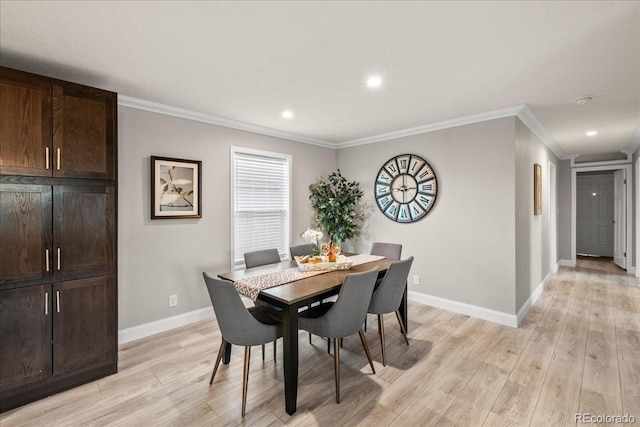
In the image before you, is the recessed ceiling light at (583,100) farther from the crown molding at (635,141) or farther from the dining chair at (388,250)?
the dining chair at (388,250)

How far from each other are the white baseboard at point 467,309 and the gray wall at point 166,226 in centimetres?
263

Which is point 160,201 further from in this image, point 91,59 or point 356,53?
point 356,53

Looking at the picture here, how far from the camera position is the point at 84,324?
2.30 m

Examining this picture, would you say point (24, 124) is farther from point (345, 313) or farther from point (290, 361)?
point (345, 313)

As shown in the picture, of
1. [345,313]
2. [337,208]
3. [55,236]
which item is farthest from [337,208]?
[55,236]

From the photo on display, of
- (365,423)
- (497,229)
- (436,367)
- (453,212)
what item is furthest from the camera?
(453,212)

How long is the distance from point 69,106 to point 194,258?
1.84m

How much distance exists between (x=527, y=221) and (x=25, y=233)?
4923mm

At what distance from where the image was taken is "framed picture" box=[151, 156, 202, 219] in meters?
3.12

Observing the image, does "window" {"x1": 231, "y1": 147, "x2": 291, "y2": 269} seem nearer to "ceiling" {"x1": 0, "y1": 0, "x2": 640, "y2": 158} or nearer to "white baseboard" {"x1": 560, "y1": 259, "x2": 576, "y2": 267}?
"ceiling" {"x1": 0, "y1": 0, "x2": 640, "y2": 158}

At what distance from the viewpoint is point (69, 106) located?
2217 mm

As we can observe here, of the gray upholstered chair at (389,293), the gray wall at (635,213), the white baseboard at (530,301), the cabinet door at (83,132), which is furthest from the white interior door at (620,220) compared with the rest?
the cabinet door at (83,132)

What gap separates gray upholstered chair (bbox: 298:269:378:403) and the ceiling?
1577 millimetres

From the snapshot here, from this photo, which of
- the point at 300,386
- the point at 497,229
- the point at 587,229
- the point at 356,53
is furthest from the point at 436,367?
the point at 587,229
